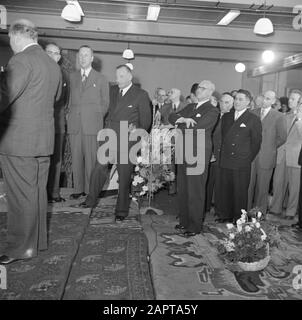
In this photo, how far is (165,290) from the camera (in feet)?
8.57

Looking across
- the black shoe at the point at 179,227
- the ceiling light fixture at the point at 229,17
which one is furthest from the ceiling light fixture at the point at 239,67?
the black shoe at the point at 179,227

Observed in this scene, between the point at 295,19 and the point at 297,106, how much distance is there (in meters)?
4.83

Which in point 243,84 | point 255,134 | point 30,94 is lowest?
point 255,134

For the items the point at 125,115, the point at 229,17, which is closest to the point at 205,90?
the point at 125,115

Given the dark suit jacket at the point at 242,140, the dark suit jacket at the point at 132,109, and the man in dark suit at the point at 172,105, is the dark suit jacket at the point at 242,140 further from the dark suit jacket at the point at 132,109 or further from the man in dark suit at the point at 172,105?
the man in dark suit at the point at 172,105

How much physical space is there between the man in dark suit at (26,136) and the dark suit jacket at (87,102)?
1880 mm

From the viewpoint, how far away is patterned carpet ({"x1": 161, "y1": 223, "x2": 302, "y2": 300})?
2.65m

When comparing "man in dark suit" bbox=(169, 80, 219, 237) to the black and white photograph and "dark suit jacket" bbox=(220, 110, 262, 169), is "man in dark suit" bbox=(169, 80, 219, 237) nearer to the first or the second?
the black and white photograph

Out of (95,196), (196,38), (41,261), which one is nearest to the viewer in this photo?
(41,261)

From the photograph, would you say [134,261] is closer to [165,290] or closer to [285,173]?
[165,290]

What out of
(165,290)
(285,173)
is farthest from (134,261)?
(285,173)

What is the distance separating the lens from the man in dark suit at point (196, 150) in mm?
3734

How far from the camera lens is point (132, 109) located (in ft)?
13.8

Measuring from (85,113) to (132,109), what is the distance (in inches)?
35.7
